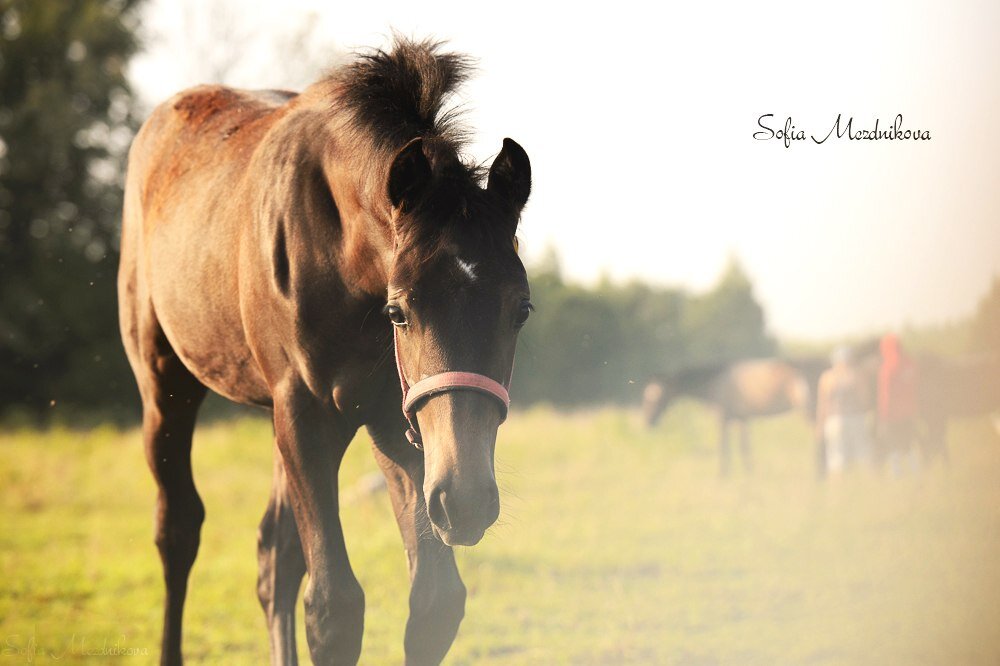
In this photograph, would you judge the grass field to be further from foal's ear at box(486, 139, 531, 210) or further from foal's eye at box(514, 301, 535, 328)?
foal's ear at box(486, 139, 531, 210)

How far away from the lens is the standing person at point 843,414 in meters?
8.85

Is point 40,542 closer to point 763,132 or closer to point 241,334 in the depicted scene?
point 241,334

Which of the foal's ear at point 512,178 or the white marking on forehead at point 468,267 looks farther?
the foal's ear at point 512,178

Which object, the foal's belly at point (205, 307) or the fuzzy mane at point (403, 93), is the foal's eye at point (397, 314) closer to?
the fuzzy mane at point (403, 93)

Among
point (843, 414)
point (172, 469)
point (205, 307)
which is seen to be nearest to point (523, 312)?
point (205, 307)

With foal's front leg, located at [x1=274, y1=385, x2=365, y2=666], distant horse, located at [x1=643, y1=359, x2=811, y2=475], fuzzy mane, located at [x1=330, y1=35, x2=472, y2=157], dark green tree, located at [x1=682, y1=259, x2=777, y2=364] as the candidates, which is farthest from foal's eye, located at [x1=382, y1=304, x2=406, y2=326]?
distant horse, located at [x1=643, y1=359, x2=811, y2=475]

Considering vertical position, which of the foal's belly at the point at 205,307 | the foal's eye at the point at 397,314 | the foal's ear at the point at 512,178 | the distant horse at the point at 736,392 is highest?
the foal's ear at the point at 512,178

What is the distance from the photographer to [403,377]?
2.57 metres

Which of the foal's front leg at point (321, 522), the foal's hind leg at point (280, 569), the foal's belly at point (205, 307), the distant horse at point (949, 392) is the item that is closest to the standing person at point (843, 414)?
the distant horse at point (949, 392)

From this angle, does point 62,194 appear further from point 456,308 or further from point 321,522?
point 456,308

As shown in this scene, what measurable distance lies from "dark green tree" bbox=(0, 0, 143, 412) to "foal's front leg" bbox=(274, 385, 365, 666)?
12407 millimetres

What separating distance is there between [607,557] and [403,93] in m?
5.52

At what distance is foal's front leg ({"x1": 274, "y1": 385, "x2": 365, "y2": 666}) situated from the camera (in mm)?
3002

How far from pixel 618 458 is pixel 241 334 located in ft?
25.3
